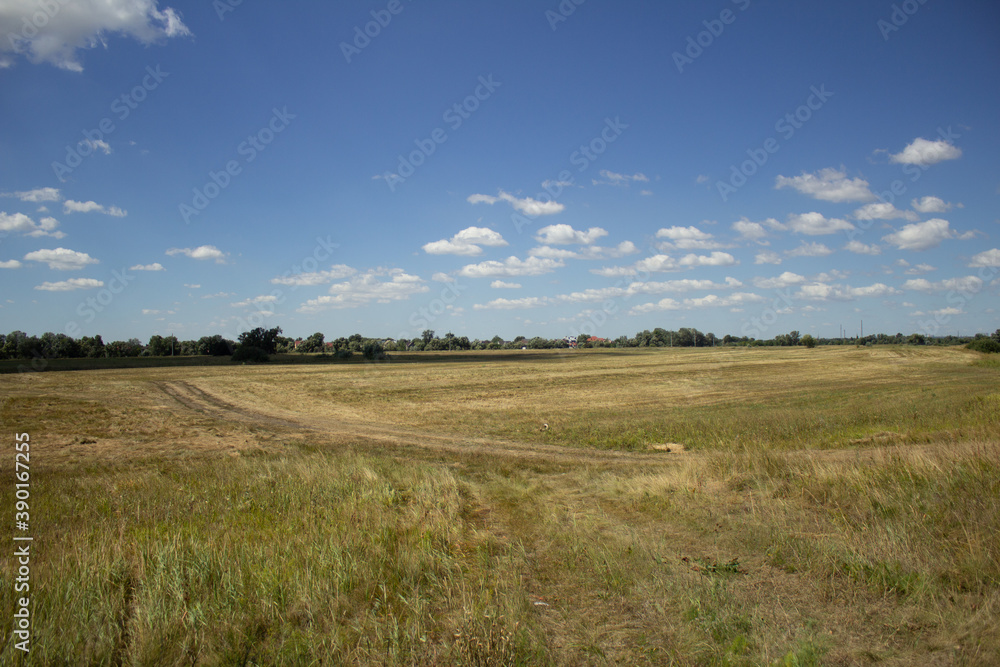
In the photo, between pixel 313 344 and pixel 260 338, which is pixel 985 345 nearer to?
pixel 260 338

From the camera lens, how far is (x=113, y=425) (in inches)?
839

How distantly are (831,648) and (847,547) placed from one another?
2.27 metres

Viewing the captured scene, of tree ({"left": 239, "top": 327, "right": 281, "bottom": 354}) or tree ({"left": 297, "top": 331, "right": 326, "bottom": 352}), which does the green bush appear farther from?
tree ({"left": 297, "top": 331, "right": 326, "bottom": 352})

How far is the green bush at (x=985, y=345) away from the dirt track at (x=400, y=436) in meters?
78.1

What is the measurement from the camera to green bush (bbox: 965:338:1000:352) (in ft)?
212

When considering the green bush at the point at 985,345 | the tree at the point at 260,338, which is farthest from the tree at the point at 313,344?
the green bush at the point at 985,345

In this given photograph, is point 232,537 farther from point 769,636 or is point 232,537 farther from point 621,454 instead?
point 621,454

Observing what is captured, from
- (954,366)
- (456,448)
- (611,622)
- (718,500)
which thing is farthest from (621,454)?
(954,366)

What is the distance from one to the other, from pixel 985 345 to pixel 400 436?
8470cm

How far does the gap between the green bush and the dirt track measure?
7807cm

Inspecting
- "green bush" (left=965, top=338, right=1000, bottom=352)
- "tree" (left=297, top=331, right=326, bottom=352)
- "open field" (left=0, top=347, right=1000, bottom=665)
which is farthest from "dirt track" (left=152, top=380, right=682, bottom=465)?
"tree" (left=297, top=331, right=326, bottom=352)

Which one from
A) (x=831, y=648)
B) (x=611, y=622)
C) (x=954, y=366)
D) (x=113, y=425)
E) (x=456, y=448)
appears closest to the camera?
(x=831, y=648)

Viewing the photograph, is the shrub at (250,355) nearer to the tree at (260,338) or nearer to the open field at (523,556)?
the tree at (260,338)

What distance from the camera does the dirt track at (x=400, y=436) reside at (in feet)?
52.0
